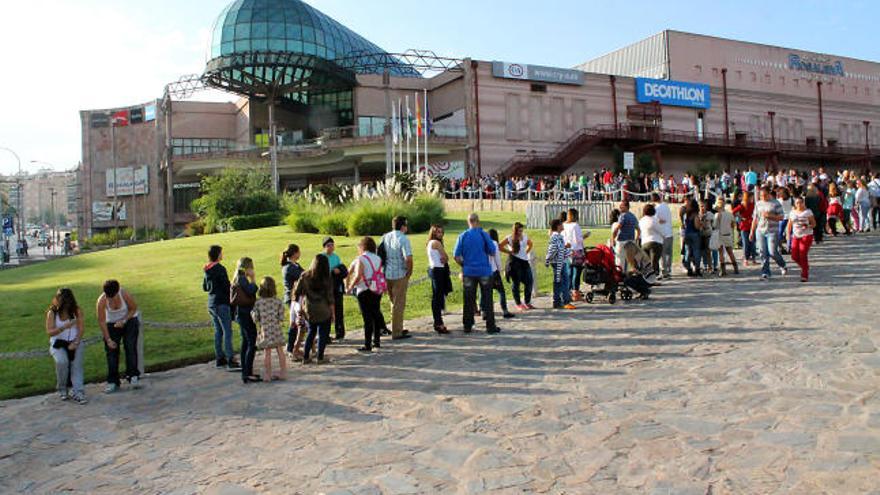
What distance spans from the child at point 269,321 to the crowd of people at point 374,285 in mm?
13

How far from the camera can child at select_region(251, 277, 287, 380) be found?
8.36 meters

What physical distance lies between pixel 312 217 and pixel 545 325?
18263 millimetres

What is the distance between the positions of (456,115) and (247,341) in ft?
133

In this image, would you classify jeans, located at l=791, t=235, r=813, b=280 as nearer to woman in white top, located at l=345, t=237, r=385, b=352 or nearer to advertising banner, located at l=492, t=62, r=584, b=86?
woman in white top, located at l=345, t=237, r=385, b=352

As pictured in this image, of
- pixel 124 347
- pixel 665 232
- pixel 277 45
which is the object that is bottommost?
pixel 124 347

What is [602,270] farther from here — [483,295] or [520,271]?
[483,295]

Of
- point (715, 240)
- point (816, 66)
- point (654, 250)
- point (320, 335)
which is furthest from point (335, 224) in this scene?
point (816, 66)

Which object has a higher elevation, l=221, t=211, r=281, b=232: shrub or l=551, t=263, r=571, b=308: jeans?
l=221, t=211, r=281, b=232: shrub

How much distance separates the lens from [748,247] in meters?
15.5

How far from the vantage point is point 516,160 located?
46.8 m

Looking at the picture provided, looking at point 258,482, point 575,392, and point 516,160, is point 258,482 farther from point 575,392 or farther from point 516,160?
point 516,160

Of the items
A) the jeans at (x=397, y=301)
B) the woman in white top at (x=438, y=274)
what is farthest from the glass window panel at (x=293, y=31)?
the jeans at (x=397, y=301)

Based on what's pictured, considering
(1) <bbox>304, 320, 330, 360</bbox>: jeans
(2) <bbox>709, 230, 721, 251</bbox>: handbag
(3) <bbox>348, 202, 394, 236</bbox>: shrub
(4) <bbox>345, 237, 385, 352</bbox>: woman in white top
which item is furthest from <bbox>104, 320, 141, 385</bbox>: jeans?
(3) <bbox>348, 202, 394, 236</bbox>: shrub

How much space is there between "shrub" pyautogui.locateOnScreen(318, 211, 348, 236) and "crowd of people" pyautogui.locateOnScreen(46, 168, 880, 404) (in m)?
13.3
